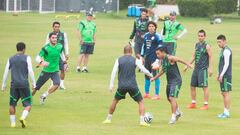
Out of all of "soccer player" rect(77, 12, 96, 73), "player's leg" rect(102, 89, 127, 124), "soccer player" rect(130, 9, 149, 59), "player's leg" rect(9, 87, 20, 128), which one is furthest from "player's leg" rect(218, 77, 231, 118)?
"soccer player" rect(77, 12, 96, 73)

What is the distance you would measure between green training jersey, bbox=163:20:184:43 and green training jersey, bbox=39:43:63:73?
8.20 m

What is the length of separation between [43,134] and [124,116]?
3.19 m

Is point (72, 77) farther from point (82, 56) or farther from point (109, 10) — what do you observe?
point (109, 10)

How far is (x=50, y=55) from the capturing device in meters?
19.9

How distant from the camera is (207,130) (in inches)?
659

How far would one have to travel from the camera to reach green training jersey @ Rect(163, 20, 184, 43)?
89.9 feet

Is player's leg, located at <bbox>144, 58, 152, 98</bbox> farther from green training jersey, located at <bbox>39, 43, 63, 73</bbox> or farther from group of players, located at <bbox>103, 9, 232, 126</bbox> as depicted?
green training jersey, located at <bbox>39, 43, 63, 73</bbox>

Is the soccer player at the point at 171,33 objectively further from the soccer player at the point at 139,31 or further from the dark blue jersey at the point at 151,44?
the dark blue jersey at the point at 151,44

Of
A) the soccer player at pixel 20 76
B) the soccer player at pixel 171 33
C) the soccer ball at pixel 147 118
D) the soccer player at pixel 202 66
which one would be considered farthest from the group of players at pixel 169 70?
the soccer player at pixel 171 33

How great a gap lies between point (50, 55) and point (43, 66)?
42cm

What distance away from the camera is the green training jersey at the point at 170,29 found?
27403 millimetres

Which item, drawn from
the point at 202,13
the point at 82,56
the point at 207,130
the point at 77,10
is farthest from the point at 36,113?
the point at 77,10

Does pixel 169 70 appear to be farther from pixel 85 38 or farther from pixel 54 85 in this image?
pixel 85 38

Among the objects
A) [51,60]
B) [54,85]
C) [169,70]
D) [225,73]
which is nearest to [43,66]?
[51,60]
